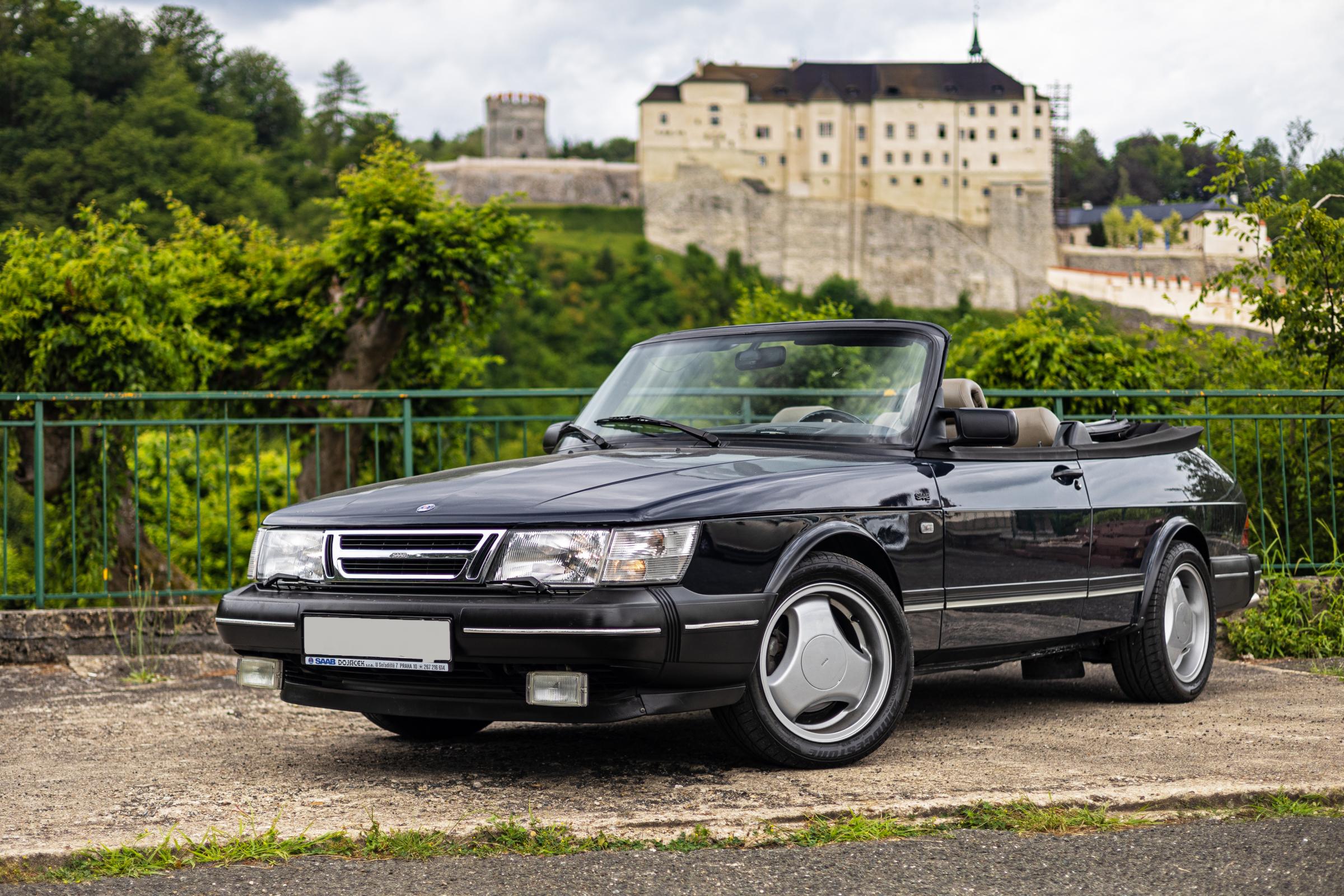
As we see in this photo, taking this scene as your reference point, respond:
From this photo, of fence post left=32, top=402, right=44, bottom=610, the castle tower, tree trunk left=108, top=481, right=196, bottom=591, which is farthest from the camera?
the castle tower

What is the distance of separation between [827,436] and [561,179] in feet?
370

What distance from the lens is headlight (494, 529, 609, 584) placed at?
12.6 feet

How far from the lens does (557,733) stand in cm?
525

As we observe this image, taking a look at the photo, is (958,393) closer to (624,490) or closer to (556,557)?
(624,490)

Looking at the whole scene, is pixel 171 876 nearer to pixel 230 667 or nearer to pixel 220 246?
pixel 230 667

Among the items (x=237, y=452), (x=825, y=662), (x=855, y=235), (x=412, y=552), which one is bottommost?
(x=825, y=662)

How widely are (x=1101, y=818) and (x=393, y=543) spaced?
211 cm

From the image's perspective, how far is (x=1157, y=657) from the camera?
5734 millimetres

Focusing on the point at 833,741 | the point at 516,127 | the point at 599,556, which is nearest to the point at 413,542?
the point at 599,556

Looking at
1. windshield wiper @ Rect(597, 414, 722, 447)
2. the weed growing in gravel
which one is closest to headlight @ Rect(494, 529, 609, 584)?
windshield wiper @ Rect(597, 414, 722, 447)

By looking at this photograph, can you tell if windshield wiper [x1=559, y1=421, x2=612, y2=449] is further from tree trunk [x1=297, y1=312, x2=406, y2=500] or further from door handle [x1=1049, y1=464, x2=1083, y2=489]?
tree trunk [x1=297, y1=312, x2=406, y2=500]

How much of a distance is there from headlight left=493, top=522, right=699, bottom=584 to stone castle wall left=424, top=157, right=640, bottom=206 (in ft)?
365

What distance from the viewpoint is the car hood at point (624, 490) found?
3.96 metres

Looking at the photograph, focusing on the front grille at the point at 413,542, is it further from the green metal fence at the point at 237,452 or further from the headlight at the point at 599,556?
the green metal fence at the point at 237,452
